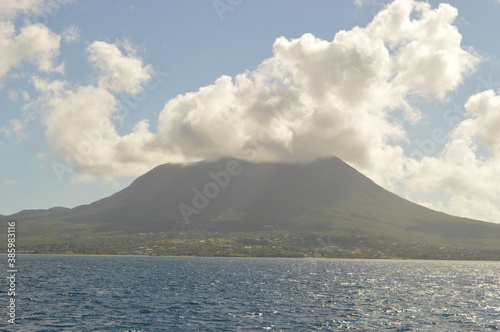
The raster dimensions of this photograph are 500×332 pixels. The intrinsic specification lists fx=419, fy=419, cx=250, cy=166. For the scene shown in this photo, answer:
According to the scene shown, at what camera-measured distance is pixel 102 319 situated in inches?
3487

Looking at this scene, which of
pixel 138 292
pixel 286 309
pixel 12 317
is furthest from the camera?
pixel 138 292

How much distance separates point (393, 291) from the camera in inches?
6112

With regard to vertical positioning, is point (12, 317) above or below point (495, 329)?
above

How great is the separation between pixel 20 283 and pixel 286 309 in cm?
10063

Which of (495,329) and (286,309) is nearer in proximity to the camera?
(495,329)

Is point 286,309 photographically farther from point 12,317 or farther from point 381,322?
point 12,317

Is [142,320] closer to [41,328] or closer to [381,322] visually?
[41,328]

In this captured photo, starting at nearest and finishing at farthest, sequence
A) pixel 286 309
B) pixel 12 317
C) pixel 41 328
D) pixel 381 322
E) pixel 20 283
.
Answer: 1. pixel 41 328
2. pixel 12 317
3. pixel 381 322
4. pixel 286 309
5. pixel 20 283

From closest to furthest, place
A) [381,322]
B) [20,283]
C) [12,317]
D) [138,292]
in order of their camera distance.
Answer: [12,317], [381,322], [138,292], [20,283]

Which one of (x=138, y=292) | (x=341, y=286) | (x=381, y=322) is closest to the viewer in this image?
(x=381, y=322)

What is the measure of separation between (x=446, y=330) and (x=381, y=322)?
13319 millimetres

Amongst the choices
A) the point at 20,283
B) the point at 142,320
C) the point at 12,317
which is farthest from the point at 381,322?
the point at 20,283

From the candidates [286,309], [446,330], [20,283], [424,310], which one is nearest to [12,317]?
[286,309]

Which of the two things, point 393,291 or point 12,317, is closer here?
point 12,317
